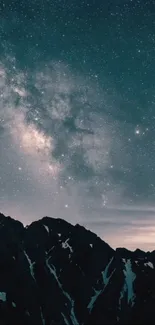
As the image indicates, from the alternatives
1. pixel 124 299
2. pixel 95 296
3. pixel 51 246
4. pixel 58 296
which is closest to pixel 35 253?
pixel 51 246

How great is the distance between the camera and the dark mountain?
4515 inches

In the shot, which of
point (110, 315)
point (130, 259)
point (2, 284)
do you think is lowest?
point (110, 315)

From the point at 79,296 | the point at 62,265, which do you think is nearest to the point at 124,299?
the point at 79,296

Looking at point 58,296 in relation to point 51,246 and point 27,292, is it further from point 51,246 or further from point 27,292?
point 51,246

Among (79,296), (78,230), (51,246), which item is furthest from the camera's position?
(78,230)

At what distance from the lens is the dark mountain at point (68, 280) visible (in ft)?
376

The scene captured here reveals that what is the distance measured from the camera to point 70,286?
411ft

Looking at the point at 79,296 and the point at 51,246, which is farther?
the point at 51,246

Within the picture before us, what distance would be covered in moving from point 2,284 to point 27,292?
8484mm

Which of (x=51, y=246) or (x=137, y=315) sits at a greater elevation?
(x=51, y=246)

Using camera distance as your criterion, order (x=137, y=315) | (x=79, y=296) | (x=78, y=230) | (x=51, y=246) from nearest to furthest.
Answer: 1. (x=137, y=315)
2. (x=79, y=296)
3. (x=51, y=246)
4. (x=78, y=230)

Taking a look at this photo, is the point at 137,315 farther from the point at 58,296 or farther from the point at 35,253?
the point at 35,253

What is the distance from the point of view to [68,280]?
12538cm

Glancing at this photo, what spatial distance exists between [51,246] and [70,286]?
16.0 metres
